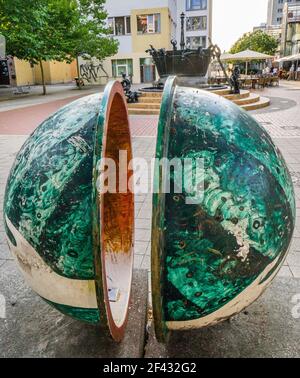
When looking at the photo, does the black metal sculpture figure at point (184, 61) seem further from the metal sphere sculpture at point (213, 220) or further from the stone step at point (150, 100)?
the metal sphere sculpture at point (213, 220)

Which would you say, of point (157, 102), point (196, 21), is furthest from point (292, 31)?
point (157, 102)

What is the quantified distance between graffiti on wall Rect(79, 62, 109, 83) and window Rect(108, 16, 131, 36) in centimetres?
433

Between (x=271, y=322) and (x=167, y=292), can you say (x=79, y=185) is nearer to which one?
(x=167, y=292)

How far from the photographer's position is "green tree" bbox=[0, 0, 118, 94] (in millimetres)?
19703

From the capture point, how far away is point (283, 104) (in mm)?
17750

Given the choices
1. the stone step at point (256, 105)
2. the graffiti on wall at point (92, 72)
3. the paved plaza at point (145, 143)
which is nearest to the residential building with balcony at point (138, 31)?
the graffiti on wall at point (92, 72)

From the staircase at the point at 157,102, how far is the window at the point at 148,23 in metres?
24.6

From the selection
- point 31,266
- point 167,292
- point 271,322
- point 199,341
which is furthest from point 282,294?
point 31,266

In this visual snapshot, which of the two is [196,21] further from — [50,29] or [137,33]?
[50,29]

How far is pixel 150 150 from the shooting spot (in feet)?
29.8

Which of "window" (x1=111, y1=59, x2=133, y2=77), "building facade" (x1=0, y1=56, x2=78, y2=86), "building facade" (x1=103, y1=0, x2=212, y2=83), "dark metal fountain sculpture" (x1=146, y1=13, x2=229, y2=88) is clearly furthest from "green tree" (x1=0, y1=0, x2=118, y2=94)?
"building facade" (x1=0, y1=56, x2=78, y2=86)

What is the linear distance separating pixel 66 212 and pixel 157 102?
14.8m
